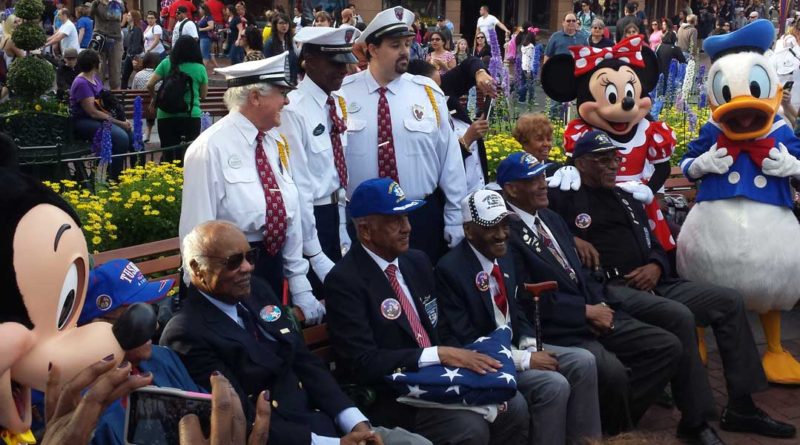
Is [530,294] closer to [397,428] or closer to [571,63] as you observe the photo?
[397,428]

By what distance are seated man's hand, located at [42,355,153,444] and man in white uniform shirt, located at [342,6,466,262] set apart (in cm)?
330

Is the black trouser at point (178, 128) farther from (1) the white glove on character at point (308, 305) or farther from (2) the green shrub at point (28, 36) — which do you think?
(1) the white glove on character at point (308, 305)

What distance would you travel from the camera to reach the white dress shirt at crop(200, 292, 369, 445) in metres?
3.87

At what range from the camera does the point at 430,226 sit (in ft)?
19.1

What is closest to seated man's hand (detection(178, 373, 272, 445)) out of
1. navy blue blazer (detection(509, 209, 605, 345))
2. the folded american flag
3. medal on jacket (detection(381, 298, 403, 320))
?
the folded american flag

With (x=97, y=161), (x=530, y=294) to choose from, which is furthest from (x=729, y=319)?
(x=97, y=161)

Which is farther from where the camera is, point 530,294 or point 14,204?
point 530,294

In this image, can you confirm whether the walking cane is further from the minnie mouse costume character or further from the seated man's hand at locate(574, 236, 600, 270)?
the minnie mouse costume character

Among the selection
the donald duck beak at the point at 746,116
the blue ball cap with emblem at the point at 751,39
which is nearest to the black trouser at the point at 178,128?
the blue ball cap with emblem at the point at 751,39

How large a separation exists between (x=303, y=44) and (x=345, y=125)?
477 millimetres

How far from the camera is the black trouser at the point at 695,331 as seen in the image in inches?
213

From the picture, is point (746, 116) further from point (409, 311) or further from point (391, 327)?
point (391, 327)

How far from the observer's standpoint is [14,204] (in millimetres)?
2898

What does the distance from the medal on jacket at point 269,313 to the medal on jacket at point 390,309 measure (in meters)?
0.55
